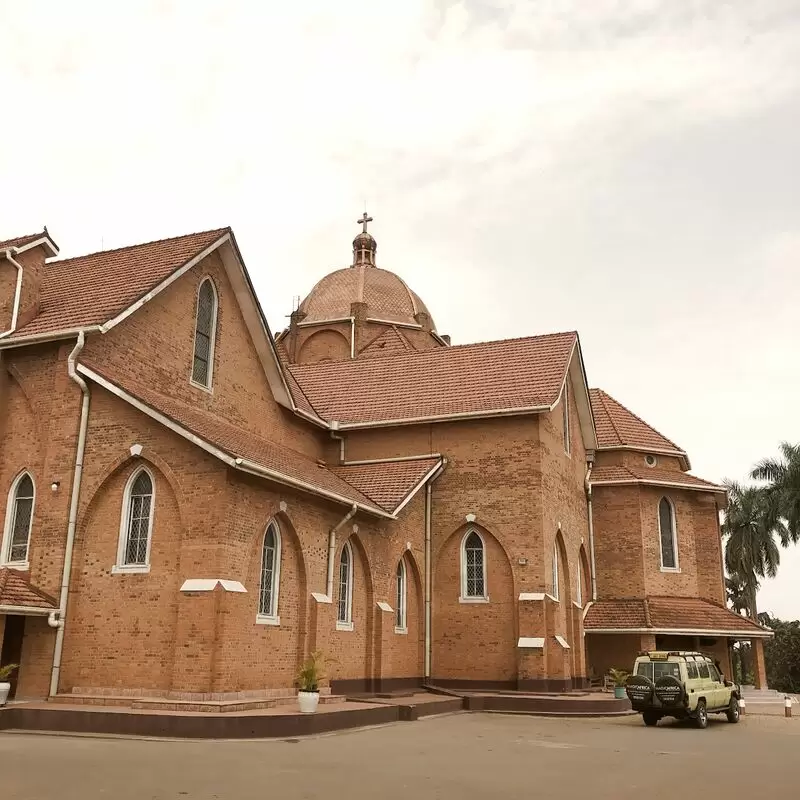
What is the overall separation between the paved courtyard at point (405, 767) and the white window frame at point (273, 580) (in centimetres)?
281

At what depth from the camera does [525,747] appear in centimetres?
1411

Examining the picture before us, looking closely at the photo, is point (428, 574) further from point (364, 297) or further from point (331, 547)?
point (364, 297)

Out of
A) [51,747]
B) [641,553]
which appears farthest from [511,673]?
[51,747]

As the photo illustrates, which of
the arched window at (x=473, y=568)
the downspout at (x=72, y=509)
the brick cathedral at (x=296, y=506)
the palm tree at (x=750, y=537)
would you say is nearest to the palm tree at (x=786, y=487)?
the palm tree at (x=750, y=537)

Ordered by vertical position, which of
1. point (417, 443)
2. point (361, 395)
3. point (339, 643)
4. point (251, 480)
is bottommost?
point (339, 643)

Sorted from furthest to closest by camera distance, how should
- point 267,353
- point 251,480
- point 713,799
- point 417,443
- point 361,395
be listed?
1. point 361,395
2. point 417,443
3. point 267,353
4. point 251,480
5. point 713,799

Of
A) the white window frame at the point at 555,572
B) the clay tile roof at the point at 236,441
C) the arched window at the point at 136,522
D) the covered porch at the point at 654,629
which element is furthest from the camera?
Result: the covered porch at the point at 654,629

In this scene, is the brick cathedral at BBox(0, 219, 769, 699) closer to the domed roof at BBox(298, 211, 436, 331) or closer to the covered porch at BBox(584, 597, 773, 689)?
the covered porch at BBox(584, 597, 773, 689)

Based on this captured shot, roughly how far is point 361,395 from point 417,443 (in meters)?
2.88

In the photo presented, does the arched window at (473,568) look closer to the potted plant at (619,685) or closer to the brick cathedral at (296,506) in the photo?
the brick cathedral at (296,506)

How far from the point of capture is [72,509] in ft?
53.5

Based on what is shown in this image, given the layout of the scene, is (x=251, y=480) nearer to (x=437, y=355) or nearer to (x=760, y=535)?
(x=437, y=355)

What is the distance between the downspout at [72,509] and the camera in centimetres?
1562

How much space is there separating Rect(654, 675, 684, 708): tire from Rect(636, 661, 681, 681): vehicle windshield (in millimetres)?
196
